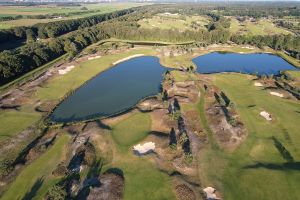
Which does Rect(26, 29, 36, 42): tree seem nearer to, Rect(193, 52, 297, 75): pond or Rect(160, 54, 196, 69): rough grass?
Rect(160, 54, 196, 69): rough grass

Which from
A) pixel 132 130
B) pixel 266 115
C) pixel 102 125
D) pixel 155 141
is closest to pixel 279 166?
pixel 266 115

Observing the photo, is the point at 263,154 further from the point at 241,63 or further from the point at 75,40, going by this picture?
the point at 75,40

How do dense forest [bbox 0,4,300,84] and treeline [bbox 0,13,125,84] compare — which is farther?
dense forest [bbox 0,4,300,84]

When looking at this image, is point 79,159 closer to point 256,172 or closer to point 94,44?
point 256,172

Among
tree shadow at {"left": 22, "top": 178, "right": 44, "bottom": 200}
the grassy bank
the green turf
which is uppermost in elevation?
the green turf

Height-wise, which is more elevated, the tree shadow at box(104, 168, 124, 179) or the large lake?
the tree shadow at box(104, 168, 124, 179)

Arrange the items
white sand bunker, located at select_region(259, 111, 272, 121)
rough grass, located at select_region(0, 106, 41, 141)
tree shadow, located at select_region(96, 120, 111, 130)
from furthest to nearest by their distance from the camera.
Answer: white sand bunker, located at select_region(259, 111, 272, 121) → rough grass, located at select_region(0, 106, 41, 141) → tree shadow, located at select_region(96, 120, 111, 130)

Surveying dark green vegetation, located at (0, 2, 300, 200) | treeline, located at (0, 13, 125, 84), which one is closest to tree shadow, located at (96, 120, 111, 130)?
dark green vegetation, located at (0, 2, 300, 200)
